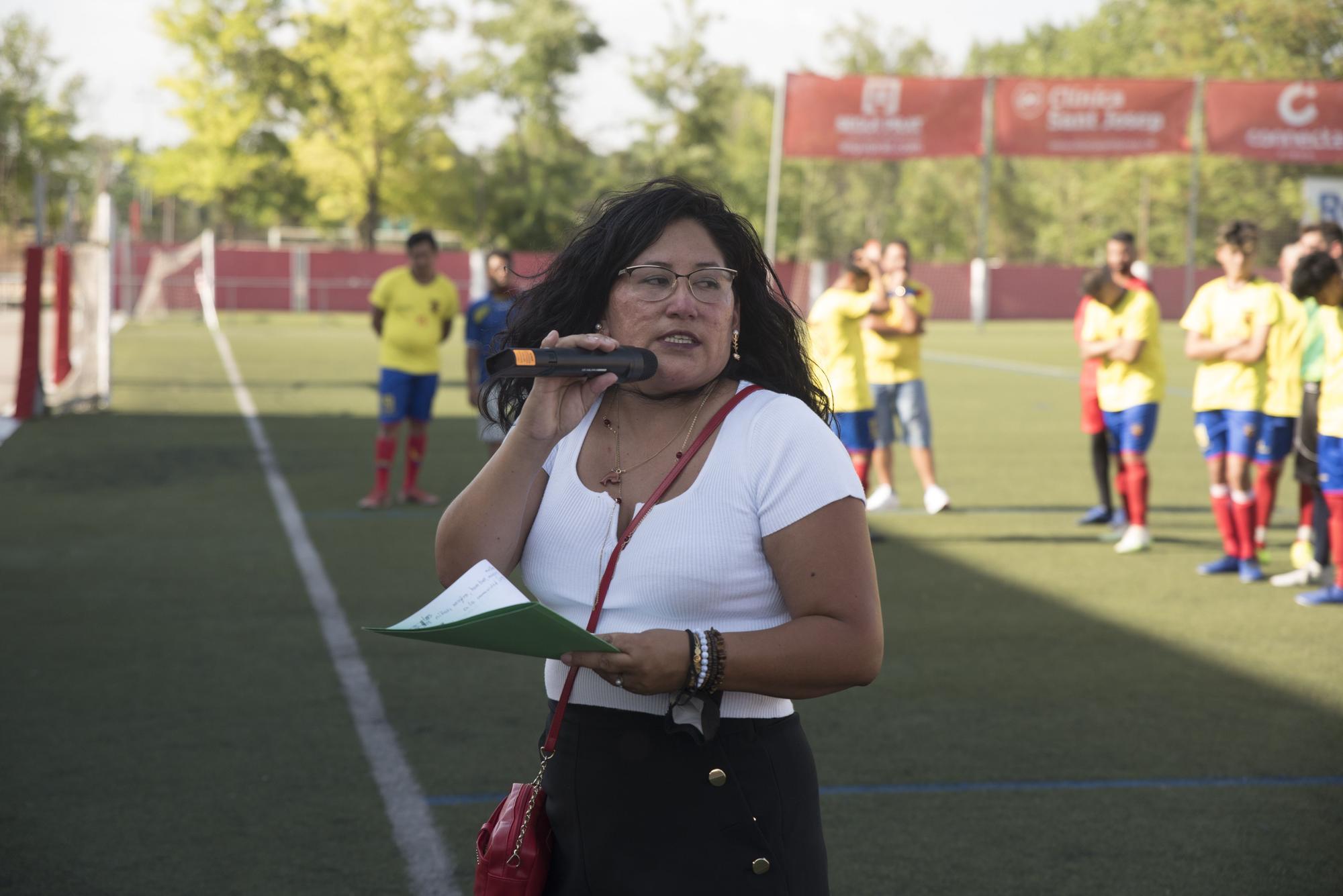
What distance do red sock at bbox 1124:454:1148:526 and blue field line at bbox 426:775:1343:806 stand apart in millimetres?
4547

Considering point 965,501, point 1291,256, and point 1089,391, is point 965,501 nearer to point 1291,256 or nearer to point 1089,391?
point 1089,391

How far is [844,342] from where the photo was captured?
10586mm

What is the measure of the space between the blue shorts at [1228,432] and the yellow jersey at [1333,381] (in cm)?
88

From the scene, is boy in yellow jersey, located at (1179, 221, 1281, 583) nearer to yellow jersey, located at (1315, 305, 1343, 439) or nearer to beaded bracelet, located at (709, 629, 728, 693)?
yellow jersey, located at (1315, 305, 1343, 439)

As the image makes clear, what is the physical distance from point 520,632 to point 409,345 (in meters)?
9.56

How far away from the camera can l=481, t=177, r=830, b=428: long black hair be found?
106 inches

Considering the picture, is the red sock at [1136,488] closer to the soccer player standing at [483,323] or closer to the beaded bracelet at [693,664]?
the soccer player standing at [483,323]

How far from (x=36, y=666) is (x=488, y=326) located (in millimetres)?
4681

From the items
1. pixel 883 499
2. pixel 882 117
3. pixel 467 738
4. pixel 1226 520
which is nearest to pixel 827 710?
pixel 467 738

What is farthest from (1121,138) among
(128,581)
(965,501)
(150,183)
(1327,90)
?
(150,183)

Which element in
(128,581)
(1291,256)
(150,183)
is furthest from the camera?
(150,183)

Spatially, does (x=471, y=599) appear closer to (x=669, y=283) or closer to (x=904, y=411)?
(x=669, y=283)

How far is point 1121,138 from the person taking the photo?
131ft

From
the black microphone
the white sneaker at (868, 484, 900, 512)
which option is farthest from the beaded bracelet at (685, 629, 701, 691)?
the white sneaker at (868, 484, 900, 512)
